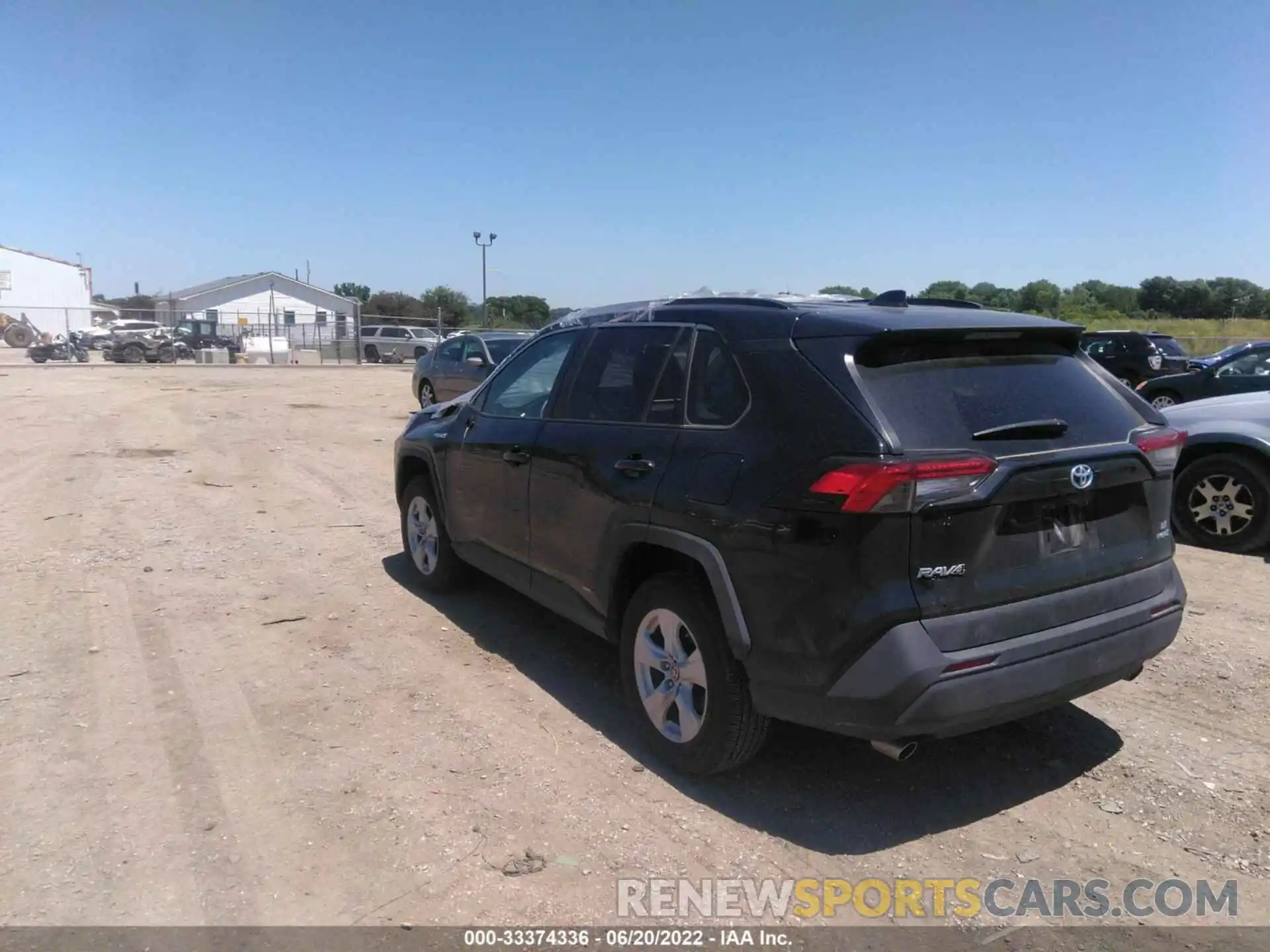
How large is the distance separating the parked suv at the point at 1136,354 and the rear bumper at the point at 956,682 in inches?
795

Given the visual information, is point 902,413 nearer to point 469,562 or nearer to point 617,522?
point 617,522

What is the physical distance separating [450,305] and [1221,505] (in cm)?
7994

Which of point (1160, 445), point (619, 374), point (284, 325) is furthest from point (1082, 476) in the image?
point (284, 325)

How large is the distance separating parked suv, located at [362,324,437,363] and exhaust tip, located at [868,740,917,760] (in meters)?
40.1

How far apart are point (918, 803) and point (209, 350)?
1520 inches

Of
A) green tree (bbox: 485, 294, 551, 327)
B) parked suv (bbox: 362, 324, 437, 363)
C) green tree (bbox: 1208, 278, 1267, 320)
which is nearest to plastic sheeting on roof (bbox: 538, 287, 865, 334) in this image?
parked suv (bbox: 362, 324, 437, 363)

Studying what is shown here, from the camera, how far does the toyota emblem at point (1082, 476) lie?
3.36 m

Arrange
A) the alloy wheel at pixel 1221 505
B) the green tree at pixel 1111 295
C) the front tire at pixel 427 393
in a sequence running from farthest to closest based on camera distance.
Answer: the green tree at pixel 1111 295 → the front tire at pixel 427 393 → the alloy wheel at pixel 1221 505

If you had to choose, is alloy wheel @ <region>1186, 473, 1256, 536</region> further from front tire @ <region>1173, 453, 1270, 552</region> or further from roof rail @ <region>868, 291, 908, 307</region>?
roof rail @ <region>868, 291, 908, 307</region>

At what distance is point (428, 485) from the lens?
6223 mm

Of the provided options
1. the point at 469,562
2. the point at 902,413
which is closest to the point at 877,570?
the point at 902,413

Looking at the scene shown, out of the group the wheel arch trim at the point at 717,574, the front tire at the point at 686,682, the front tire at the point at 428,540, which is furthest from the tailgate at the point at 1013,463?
the front tire at the point at 428,540

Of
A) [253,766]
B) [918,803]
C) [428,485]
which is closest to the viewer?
[918,803]

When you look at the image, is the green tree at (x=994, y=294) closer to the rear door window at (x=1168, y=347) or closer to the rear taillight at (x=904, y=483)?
the rear door window at (x=1168, y=347)
